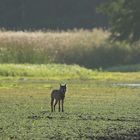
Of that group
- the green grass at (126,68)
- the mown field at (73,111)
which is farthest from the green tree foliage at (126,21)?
the mown field at (73,111)

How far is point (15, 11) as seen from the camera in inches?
3182

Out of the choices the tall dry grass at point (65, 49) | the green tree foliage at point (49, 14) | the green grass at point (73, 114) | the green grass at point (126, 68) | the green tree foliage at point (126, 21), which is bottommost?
the green grass at point (73, 114)

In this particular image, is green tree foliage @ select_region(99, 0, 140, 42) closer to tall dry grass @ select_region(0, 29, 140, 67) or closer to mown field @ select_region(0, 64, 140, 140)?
tall dry grass @ select_region(0, 29, 140, 67)

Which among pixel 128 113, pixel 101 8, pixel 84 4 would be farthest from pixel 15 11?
pixel 128 113

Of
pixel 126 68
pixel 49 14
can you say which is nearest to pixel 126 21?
pixel 126 68

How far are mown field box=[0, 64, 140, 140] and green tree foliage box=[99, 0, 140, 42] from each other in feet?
63.4

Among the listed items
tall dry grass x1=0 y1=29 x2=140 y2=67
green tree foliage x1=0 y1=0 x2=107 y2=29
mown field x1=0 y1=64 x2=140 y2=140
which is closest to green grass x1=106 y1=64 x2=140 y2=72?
tall dry grass x1=0 y1=29 x2=140 y2=67

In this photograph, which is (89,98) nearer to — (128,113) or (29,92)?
(29,92)

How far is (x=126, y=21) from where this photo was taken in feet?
194

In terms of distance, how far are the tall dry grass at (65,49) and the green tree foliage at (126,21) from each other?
0.88m

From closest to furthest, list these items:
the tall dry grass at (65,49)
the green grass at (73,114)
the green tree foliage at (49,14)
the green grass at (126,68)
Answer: the green grass at (73,114)
the tall dry grass at (65,49)
the green grass at (126,68)
the green tree foliage at (49,14)

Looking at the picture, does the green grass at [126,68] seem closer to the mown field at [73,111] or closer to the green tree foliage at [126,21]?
the green tree foliage at [126,21]

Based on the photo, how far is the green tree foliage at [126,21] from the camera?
57906 millimetres

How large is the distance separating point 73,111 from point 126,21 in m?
38.8
